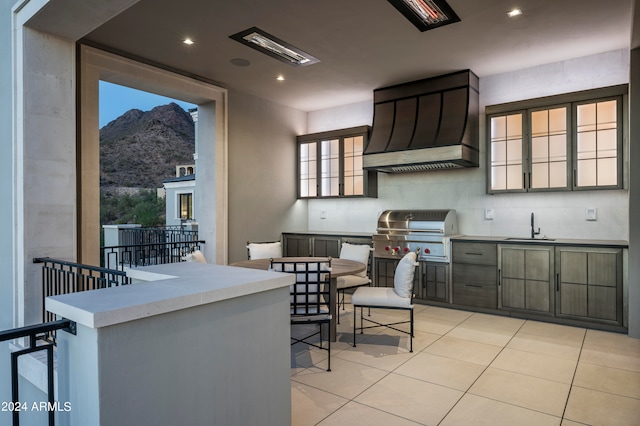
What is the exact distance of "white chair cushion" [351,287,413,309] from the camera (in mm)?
3557

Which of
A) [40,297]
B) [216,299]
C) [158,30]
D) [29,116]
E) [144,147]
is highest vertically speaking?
[144,147]

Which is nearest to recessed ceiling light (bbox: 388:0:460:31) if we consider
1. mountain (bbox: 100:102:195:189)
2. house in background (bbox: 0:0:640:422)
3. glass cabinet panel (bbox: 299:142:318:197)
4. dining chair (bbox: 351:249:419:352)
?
house in background (bbox: 0:0:640:422)

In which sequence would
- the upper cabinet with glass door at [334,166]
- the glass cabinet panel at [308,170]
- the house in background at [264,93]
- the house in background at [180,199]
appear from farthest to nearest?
the house in background at [180,199] → the glass cabinet panel at [308,170] → the upper cabinet with glass door at [334,166] → the house in background at [264,93]

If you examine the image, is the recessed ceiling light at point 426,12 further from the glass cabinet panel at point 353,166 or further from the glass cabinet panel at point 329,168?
the glass cabinet panel at point 329,168

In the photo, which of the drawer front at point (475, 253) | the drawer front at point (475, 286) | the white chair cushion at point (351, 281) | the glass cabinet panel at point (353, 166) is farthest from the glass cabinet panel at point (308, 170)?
the drawer front at point (475, 286)

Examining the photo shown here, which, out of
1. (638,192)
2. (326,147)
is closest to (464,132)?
(638,192)

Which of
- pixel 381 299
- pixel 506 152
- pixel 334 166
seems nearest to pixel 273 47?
pixel 334 166

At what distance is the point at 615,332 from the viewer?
4062 millimetres

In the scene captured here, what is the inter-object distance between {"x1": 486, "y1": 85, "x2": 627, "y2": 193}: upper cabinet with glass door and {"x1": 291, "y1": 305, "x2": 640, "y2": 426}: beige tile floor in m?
1.76

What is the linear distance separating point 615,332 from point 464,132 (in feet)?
9.05

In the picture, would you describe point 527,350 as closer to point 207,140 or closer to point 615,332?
point 615,332

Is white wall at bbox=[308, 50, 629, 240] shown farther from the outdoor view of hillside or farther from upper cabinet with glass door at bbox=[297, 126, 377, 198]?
the outdoor view of hillside

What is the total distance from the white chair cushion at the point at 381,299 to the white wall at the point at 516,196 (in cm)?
235

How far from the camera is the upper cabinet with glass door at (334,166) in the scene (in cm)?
627
